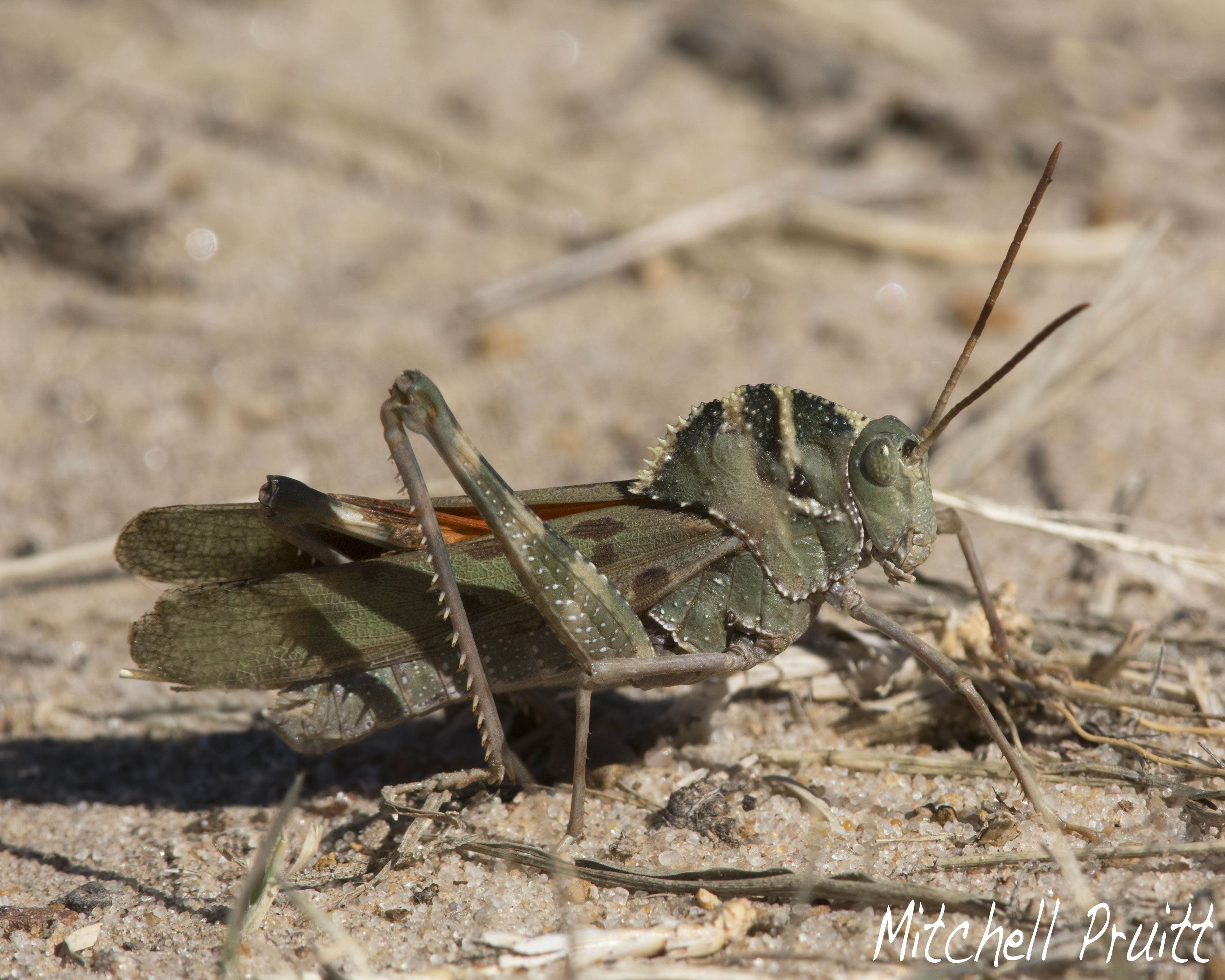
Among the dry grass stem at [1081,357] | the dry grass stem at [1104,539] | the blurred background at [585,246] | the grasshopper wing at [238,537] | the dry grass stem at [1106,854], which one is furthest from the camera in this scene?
the blurred background at [585,246]

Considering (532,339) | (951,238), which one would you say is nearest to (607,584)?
(532,339)

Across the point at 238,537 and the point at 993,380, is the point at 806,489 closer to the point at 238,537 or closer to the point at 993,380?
the point at 993,380

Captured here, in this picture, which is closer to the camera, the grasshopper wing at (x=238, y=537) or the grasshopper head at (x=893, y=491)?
the grasshopper head at (x=893, y=491)

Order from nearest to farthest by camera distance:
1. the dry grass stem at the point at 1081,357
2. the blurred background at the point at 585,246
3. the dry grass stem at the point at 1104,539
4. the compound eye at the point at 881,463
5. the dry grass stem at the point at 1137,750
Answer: the dry grass stem at the point at 1137,750 → the compound eye at the point at 881,463 → the dry grass stem at the point at 1104,539 → the dry grass stem at the point at 1081,357 → the blurred background at the point at 585,246

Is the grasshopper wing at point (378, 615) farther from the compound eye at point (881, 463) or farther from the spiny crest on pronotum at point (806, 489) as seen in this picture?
the compound eye at point (881, 463)

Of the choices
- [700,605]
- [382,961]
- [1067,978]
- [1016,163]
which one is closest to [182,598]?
[382,961]
